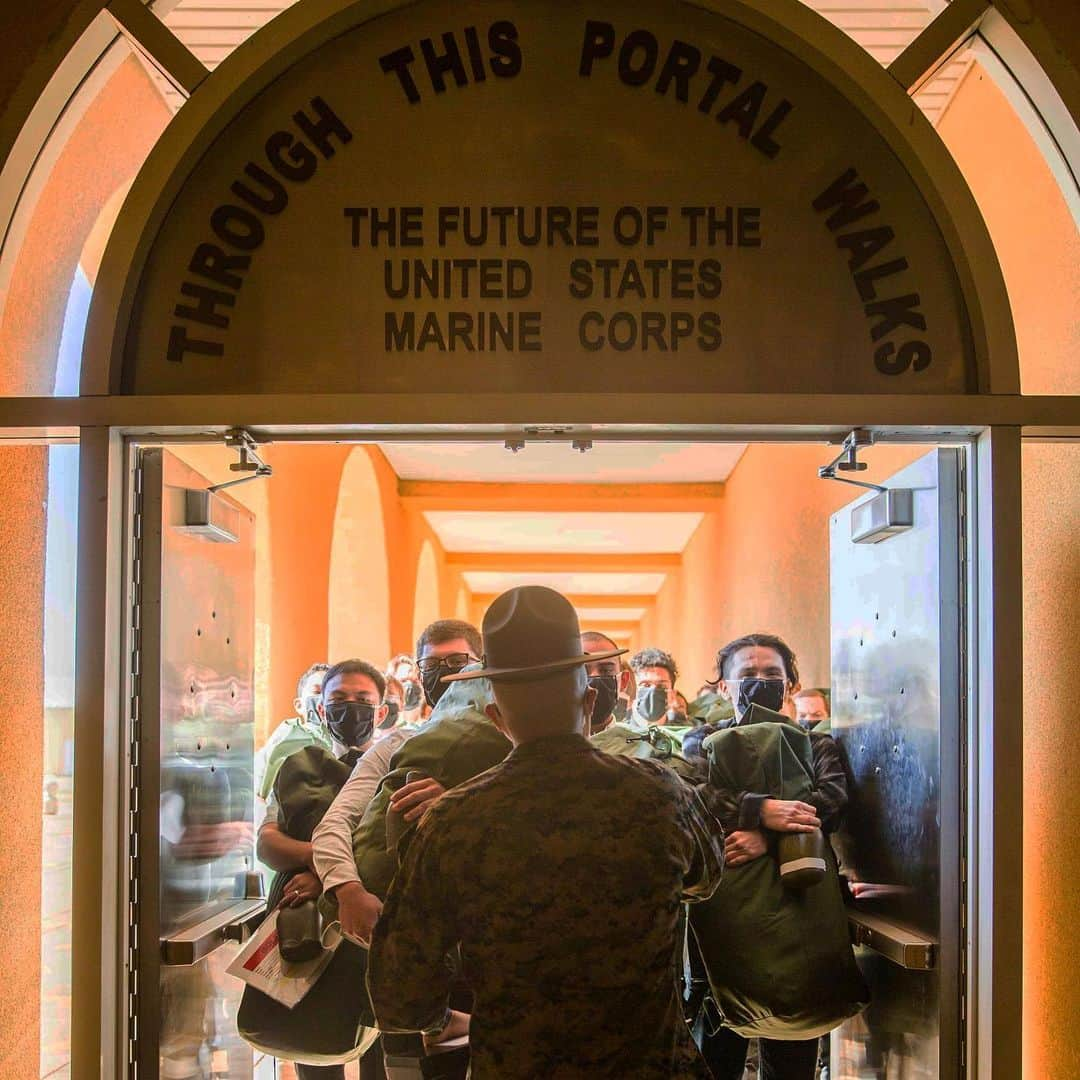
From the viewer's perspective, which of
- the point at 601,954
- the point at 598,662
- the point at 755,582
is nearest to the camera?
the point at 601,954

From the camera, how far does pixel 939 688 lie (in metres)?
1.95

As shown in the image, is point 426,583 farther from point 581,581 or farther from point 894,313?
point 894,313

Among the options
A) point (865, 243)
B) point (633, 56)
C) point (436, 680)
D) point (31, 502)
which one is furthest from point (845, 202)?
point (31, 502)

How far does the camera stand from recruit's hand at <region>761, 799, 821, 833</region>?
2.09 m

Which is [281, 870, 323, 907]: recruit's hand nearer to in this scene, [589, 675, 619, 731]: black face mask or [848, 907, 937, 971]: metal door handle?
[589, 675, 619, 731]: black face mask

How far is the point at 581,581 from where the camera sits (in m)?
2.73

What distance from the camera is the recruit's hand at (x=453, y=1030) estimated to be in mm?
1994

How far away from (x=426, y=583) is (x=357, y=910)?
2.11 metres

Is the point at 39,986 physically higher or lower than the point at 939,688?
lower

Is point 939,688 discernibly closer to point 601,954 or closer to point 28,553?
point 601,954

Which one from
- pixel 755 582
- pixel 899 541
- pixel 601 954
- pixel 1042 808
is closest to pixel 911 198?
pixel 899 541

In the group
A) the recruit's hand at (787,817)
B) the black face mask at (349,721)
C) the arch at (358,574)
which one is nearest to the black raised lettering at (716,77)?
the recruit's hand at (787,817)

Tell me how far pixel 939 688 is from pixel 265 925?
4.16ft

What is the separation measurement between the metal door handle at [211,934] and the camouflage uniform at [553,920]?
13.5 inches
